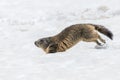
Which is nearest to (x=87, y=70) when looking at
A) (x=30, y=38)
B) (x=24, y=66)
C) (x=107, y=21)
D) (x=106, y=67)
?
(x=106, y=67)

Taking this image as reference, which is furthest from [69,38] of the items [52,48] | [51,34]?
[51,34]

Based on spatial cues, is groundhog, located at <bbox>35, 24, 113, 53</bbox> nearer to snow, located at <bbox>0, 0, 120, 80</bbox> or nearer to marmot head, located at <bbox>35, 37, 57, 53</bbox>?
marmot head, located at <bbox>35, 37, 57, 53</bbox>

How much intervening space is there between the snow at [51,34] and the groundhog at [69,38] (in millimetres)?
148

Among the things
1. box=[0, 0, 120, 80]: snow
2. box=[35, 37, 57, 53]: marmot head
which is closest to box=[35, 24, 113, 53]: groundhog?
box=[35, 37, 57, 53]: marmot head

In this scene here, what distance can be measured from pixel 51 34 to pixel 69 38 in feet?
9.89

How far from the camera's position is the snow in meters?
8.52

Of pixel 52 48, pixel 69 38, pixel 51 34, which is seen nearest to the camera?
pixel 52 48

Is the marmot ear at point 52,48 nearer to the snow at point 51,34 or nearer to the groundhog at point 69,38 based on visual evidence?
the groundhog at point 69,38

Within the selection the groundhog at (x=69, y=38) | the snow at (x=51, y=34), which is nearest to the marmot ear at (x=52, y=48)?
the groundhog at (x=69, y=38)

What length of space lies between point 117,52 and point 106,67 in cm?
107

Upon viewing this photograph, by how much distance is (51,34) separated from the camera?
12.9 m

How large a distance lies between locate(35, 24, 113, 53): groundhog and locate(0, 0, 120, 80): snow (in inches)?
5.8

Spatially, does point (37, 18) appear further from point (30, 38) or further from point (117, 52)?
point (117, 52)

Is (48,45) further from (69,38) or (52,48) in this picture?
(69,38)
